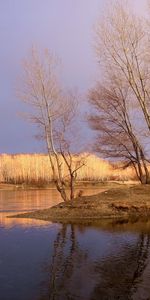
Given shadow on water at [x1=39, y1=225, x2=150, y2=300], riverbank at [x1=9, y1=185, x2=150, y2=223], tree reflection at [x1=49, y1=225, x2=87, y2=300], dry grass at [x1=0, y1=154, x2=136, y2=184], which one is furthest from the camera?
dry grass at [x1=0, y1=154, x2=136, y2=184]

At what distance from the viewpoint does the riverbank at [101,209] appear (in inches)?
949

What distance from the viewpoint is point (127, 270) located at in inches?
479

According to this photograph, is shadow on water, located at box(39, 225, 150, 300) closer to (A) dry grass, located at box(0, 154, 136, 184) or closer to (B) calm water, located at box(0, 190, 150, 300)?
(B) calm water, located at box(0, 190, 150, 300)

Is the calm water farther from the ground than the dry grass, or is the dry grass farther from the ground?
the dry grass

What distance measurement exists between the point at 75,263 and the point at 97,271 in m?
1.18

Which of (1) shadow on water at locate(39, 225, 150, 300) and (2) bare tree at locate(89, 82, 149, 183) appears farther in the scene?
(2) bare tree at locate(89, 82, 149, 183)

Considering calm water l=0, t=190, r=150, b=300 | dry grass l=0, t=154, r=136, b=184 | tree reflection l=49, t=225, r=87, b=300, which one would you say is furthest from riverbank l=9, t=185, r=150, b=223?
dry grass l=0, t=154, r=136, b=184

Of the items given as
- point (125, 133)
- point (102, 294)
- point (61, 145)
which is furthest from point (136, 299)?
point (125, 133)

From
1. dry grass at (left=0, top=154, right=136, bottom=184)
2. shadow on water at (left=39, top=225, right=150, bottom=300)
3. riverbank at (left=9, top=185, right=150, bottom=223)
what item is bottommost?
shadow on water at (left=39, top=225, right=150, bottom=300)

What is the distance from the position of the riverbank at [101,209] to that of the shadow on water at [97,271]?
7.14m

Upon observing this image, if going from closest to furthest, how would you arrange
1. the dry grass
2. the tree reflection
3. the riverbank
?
the tree reflection, the riverbank, the dry grass

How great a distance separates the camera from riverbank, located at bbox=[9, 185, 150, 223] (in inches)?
949

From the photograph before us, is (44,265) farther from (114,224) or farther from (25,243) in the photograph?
(114,224)

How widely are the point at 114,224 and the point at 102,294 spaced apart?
1162 centimetres
